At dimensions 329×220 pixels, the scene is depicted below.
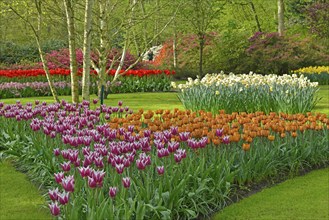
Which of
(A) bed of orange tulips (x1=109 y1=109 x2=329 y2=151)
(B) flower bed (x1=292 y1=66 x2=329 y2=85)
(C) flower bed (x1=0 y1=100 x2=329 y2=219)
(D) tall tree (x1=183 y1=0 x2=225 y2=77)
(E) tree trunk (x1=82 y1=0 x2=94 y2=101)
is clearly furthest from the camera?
(B) flower bed (x1=292 y1=66 x2=329 y2=85)

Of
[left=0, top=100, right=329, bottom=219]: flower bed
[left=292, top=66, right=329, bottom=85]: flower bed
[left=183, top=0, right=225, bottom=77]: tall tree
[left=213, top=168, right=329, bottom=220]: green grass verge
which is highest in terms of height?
[left=183, top=0, right=225, bottom=77]: tall tree

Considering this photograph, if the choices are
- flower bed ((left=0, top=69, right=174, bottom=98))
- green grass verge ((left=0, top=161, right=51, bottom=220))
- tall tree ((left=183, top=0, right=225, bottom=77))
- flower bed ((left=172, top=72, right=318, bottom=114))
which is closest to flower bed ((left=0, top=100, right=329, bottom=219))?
green grass verge ((left=0, top=161, right=51, bottom=220))

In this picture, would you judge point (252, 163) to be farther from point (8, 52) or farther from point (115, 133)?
point (8, 52)

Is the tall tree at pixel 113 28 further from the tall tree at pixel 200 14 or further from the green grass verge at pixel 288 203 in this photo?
the green grass verge at pixel 288 203

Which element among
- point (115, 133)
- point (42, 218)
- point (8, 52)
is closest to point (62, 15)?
point (115, 133)

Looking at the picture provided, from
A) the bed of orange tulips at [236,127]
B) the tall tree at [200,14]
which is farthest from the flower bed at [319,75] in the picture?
the bed of orange tulips at [236,127]

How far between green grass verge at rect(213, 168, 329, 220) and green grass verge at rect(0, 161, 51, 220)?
199cm

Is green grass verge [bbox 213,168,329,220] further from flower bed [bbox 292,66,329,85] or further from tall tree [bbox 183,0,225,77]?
flower bed [bbox 292,66,329,85]

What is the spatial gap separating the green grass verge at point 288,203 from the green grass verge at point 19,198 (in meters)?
1.99

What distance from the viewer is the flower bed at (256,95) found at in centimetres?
1268

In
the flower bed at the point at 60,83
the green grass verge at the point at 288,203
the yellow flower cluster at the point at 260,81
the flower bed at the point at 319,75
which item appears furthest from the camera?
the flower bed at the point at 319,75

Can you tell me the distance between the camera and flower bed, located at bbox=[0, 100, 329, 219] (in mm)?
5113

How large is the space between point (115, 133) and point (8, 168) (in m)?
2.30

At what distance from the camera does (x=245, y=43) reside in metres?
30.0
